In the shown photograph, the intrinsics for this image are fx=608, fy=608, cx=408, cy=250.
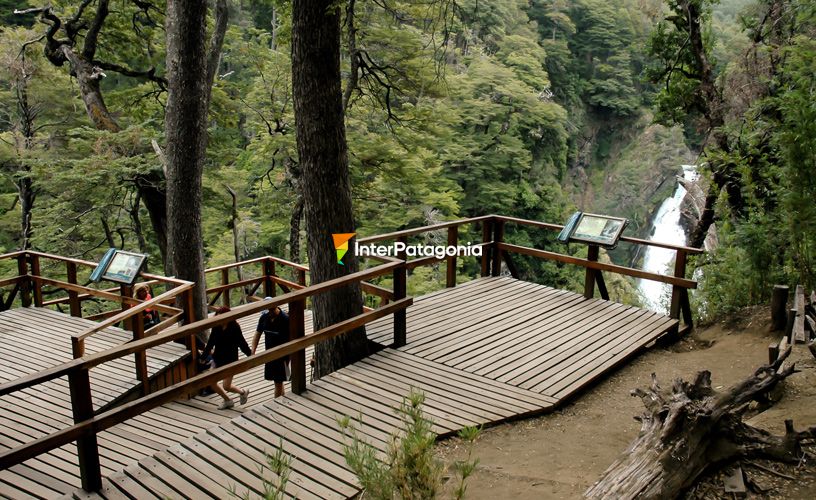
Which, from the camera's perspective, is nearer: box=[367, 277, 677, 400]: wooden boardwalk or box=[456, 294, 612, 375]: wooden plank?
box=[367, 277, 677, 400]: wooden boardwalk

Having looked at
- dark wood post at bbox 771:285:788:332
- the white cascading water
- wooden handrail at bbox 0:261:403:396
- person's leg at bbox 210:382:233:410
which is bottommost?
the white cascading water

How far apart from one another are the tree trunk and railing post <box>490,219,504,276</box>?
4.46m

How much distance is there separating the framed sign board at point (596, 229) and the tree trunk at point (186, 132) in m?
5.49

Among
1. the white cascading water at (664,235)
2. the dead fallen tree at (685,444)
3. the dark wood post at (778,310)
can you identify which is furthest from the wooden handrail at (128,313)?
the white cascading water at (664,235)

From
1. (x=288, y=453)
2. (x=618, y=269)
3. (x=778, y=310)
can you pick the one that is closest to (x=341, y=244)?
(x=288, y=453)

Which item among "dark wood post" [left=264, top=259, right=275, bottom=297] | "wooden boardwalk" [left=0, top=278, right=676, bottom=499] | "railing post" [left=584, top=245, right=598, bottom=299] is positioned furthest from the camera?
"dark wood post" [left=264, top=259, right=275, bottom=297]

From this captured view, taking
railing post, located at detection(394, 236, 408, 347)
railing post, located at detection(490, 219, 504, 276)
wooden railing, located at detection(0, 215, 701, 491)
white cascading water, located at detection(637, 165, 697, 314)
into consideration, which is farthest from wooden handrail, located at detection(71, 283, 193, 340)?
white cascading water, located at detection(637, 165, 697, 314)

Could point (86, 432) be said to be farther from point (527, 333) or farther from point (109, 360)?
point (527, 333)

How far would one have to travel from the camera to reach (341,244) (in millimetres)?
6035

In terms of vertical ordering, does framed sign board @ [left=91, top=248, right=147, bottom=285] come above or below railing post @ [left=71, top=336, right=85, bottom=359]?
above

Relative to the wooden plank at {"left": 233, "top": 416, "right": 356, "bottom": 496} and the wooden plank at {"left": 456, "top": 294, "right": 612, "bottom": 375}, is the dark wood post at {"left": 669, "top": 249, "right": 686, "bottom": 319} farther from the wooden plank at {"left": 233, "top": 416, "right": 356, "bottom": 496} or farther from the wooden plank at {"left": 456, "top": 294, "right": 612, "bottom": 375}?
the wooden plank at {"left": 233, "top": 416, "right": 356, "bottom": 496}

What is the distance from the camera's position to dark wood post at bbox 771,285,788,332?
637 centimetres

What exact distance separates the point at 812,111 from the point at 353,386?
186 inches

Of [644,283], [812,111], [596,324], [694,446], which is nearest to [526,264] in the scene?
[644,283]
